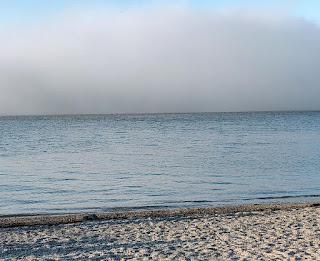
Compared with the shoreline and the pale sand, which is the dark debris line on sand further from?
the pale sand

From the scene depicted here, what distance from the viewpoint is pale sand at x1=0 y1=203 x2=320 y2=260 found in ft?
29.4

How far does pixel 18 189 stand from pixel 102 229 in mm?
8695

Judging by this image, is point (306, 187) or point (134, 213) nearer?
point (134, 213)

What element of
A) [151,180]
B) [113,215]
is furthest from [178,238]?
[151,180]

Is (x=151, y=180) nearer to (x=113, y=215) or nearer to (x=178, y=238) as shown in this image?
(x=113, y=215)

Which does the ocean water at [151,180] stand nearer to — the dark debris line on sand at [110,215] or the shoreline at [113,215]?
the shoreline at [113,215]

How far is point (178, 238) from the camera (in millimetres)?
10273

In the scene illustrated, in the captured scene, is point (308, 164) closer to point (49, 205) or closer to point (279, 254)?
point (49, 205)

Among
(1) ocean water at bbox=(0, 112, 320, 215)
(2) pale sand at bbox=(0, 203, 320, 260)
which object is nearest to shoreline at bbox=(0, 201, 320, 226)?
(2) pale sand at bbox=(0, 203, 320, 260)

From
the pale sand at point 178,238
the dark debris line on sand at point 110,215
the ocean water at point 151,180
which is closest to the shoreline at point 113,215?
the dark debris line on sand at point 110,215

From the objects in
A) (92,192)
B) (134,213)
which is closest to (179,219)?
(134,213)

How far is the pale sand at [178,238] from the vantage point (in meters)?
8.97

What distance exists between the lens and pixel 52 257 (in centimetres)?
899

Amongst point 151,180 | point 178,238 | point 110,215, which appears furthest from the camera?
point 151,180
